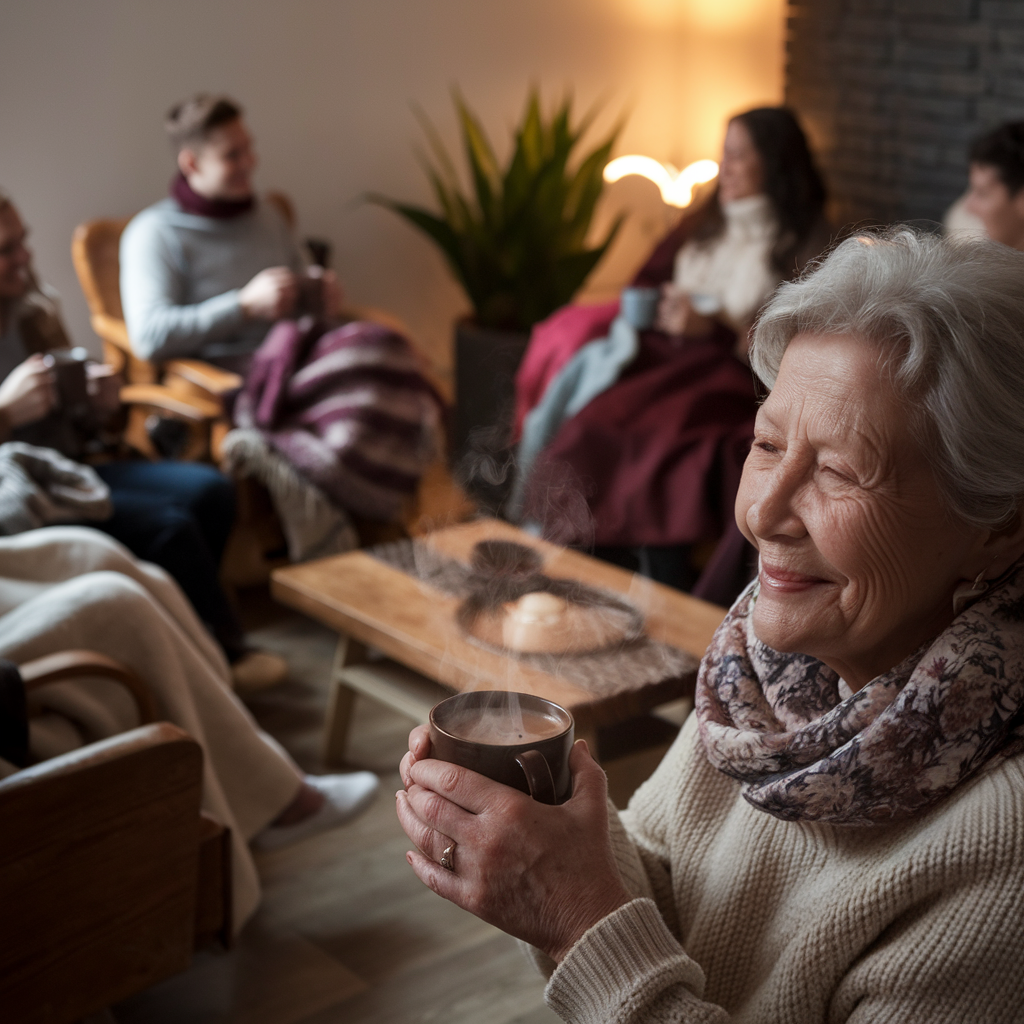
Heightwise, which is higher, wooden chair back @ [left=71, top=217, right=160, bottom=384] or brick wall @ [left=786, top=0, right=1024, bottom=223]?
brick wall @ [left=786, top=0, right=1024, bottom=223]

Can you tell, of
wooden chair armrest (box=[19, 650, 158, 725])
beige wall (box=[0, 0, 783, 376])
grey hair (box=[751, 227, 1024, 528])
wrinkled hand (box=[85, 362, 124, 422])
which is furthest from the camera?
beige wall (box=[0, 0, 783, 376])

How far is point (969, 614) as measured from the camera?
857 mm

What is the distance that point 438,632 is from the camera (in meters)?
2.15

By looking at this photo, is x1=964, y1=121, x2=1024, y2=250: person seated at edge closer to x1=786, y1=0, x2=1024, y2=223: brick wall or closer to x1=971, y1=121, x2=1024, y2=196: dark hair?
x1=971, y1=121, x2=1024, y2=196: dark hair

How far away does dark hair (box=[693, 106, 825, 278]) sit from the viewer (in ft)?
11.2

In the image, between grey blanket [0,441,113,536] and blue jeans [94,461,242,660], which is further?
blue jeans [94,461,242,660]

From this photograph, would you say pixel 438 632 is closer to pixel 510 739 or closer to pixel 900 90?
pixel 510 739

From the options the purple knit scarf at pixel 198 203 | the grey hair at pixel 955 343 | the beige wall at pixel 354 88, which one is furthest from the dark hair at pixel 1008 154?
the grey hair at pixel 955 343

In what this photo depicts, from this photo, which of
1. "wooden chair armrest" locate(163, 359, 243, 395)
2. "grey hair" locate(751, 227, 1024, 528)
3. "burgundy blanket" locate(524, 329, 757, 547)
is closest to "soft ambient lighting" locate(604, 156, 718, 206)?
"burgundy blanket" locate(524, 329, 757, 547)

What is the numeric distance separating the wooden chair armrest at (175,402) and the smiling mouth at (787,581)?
2.56 metres

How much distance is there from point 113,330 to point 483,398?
1.42 meters

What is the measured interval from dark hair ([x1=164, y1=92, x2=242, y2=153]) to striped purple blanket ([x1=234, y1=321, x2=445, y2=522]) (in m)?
0.62

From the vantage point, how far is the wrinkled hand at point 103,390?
9.55 ft

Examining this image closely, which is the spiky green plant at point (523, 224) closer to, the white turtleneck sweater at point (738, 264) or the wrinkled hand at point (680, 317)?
the white turtleneck sweater at point (738, 264)
